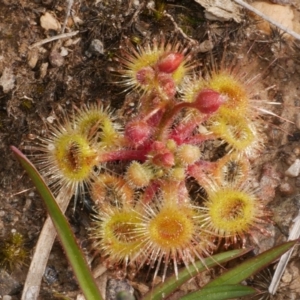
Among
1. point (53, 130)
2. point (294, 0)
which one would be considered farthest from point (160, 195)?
point (294, 0)

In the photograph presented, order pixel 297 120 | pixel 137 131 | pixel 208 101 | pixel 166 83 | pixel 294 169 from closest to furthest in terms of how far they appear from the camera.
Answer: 1. pixel 208 101
2. pixel 166 83
3. pixel 137 131
4. pixel 294 169
5. pixel 297 120

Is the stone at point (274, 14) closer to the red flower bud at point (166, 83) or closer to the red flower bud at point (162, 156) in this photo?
the red flower bud at point (166, 83)

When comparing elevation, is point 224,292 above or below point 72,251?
below

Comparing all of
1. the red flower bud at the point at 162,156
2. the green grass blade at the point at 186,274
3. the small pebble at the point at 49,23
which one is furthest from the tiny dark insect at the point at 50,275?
the small pebble at the point at 49,23

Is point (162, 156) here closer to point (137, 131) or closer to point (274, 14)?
point (137, 131)

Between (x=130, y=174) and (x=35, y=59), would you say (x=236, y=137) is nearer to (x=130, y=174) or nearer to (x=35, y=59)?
(x=130, y=174)

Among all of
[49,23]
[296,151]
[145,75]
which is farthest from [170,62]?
[296,151]

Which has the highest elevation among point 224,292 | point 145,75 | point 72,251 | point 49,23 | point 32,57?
point 49,23

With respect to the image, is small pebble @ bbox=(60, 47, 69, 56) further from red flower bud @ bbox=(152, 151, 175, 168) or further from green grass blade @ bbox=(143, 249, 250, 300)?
green grass blade @ bbox=(143, 249, 250, 300)

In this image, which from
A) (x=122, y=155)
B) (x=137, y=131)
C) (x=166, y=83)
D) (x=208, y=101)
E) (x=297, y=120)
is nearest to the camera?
(x=208, y=101)
